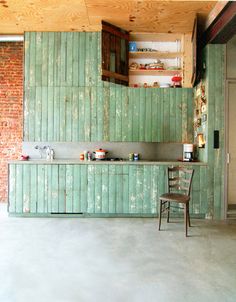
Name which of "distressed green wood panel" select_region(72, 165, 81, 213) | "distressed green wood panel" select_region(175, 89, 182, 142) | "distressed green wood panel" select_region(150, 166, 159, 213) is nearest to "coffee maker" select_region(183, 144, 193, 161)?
"distressed green wood panel" select_region(175, 89, 182, 142)

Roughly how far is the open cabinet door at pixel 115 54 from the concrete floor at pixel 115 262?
99.6 inches

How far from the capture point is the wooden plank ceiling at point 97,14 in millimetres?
4105


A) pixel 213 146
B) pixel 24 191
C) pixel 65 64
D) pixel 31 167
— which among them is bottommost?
pixel 24 191

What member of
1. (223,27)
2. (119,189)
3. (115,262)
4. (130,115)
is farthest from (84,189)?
(223,27)

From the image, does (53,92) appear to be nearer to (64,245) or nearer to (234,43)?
(64,245)

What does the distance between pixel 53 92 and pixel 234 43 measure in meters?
3.38

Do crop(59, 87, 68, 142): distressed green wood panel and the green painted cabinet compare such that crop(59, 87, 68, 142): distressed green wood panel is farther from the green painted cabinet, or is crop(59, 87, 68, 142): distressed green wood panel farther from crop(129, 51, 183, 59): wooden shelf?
crop(129, 51, 183, 59): wooden shelf

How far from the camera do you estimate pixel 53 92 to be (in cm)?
516

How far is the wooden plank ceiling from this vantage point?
4.11 meters

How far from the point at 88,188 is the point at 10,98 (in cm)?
284

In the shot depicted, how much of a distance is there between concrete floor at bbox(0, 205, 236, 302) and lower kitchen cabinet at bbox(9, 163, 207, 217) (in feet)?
1.19

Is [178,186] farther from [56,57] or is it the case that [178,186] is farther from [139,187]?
[56,57]

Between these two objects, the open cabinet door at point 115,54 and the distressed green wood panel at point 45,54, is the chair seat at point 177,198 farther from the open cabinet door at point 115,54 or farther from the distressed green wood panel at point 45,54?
the distressed green wood panel at point 45,54

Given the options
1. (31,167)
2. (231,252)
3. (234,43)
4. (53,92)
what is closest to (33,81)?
(53,92)
